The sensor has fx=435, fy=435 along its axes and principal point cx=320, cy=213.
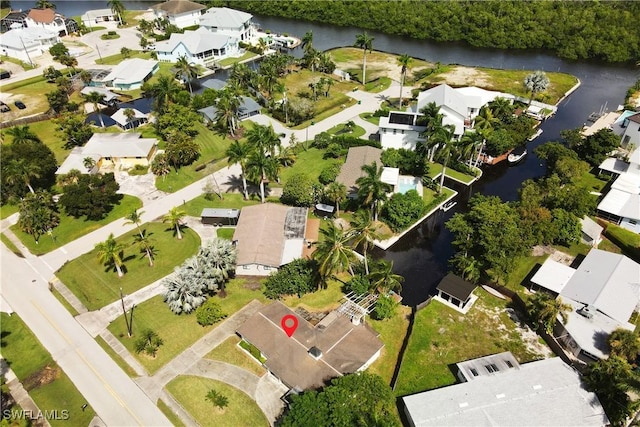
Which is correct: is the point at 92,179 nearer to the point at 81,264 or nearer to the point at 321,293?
the point at 81,264

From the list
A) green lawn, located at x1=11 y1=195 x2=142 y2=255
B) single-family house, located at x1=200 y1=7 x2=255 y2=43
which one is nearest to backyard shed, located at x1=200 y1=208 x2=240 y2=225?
green lawn, located at x1=11 y1=195 x2=142 y2=255

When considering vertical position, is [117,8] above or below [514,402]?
above

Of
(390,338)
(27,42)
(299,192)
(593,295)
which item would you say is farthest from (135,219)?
(27,42)

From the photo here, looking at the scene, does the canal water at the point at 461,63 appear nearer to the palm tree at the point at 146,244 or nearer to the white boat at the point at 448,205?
the white boat at the point at 448,205

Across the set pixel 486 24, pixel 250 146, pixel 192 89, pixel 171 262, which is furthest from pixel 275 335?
pixel 486 24

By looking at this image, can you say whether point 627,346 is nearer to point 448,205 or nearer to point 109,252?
point 448,205

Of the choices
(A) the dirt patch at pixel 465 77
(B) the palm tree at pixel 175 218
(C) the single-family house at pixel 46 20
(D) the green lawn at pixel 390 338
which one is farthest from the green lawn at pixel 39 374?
(C) the single-family house at pixel 46 20

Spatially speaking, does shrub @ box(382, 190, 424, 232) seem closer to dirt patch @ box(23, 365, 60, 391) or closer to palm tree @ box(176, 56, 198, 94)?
dirt patch @ box(23, 365, 60, 391)
